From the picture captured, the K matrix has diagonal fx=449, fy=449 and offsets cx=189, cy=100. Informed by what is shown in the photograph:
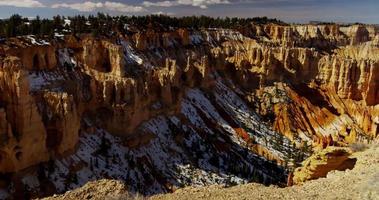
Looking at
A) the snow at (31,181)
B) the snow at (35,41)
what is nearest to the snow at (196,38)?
the snow at (35,41)

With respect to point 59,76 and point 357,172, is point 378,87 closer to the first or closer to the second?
point 59,76

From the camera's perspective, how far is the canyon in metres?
29.7

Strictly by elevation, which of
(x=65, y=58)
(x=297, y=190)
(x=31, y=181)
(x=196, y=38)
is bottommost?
(x=31, y=181)

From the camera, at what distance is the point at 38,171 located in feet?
96.2

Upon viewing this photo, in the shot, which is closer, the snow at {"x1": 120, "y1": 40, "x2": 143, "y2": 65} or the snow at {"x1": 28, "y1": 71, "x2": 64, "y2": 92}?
the snow at {"x1": 28, "y1": 71, "x2": 64, "y2": 92}

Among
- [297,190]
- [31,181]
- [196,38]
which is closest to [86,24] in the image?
[196,38]

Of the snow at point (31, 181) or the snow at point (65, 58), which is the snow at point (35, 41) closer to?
the snow at point (65, 58)

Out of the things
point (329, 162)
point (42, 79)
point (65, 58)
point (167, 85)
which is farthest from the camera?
point (167, 85)

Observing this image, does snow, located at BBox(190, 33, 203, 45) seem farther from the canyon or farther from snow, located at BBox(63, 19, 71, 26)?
snow, located at BBox(63, 19, 71, 26)

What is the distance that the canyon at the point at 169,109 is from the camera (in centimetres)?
2967

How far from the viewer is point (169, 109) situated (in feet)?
148

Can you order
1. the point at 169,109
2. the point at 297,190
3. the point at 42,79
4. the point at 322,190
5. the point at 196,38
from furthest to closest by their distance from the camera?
the point at 196,38
the point at 169,109
the point at 42,79
the point at 297,190
the point at 322,190

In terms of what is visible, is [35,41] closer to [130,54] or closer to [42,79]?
[42,79]

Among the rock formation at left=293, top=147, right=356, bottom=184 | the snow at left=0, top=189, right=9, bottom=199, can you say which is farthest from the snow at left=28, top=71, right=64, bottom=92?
the rock formation at left=293, top=147, right=356, bottom=184
